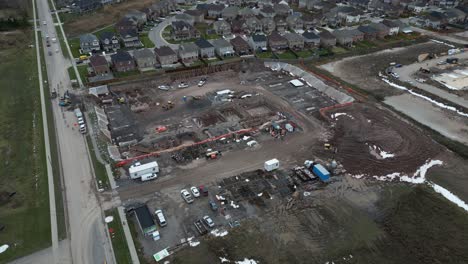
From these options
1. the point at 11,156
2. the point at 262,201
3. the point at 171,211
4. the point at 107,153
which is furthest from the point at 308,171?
the point at 11,156

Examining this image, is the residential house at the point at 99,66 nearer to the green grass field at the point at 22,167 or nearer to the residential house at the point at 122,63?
the residential house at the point at 122,63

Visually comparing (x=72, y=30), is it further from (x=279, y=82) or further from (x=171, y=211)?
(x=171, y=211)

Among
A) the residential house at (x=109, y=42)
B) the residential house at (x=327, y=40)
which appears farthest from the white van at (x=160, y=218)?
the residential house at (x=327, y=40)

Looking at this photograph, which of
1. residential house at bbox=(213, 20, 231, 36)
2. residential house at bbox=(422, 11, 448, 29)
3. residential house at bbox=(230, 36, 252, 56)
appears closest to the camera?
residential house at bbox=(230, 36, 252, 56)

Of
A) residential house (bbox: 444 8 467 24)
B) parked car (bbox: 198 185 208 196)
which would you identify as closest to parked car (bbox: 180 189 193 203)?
parked car (bbox: 198 185 208 196)

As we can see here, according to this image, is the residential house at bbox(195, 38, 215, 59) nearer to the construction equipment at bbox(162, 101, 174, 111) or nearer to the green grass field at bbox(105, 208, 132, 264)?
the construction equipment at bbox(162, 101, 174, 111)

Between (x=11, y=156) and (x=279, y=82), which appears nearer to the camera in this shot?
(x=11, y=156)
